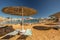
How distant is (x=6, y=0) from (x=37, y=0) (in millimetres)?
3935

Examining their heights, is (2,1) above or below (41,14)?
above

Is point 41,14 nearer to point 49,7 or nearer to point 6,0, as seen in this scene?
point 49,7

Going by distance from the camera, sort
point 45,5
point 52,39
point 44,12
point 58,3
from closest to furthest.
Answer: point 52,39 → point 58,3 → point 45,5 → point 44,12

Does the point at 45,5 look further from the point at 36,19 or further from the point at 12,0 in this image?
the point at 12,0

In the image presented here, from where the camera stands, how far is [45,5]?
1345 cm

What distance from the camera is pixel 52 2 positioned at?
13.0 meters

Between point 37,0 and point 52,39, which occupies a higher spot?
point 37,0

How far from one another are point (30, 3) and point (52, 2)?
2934mm

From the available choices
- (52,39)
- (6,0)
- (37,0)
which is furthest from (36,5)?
(52,39)

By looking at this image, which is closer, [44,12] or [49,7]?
[49,7]

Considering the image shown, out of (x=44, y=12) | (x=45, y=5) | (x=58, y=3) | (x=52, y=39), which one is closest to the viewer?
(x=52, y=39)

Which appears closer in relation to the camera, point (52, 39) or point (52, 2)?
point (52, 39)

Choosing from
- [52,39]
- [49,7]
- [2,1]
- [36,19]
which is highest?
[2,1]

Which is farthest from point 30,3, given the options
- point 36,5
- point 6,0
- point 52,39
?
point 52,39
